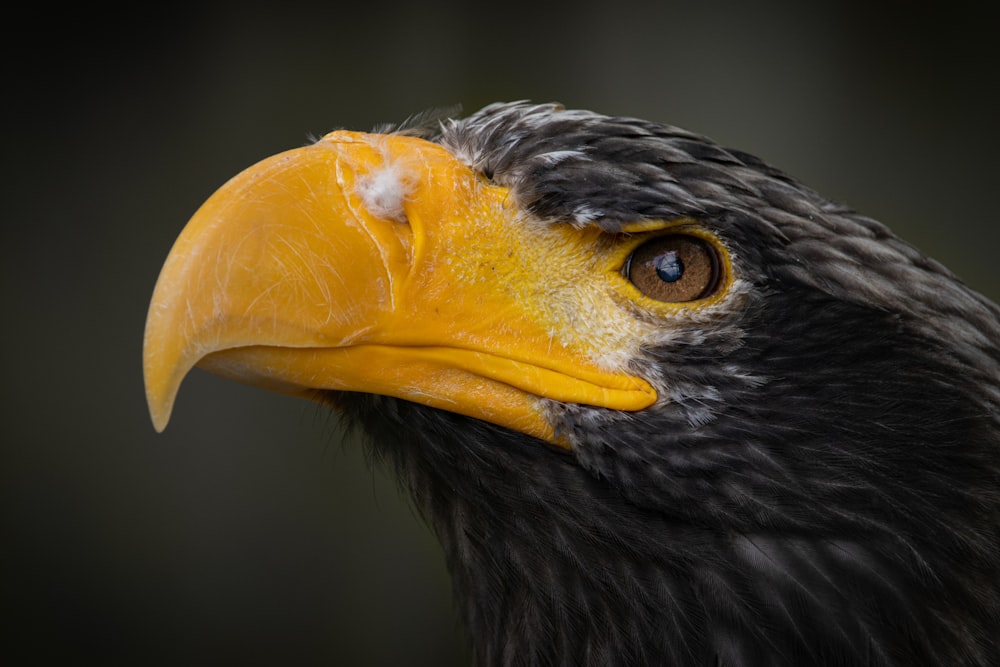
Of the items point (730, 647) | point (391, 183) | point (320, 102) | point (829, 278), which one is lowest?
point (730, 647)

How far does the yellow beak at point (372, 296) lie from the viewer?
1.46 metres

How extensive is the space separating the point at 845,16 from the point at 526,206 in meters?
3.20

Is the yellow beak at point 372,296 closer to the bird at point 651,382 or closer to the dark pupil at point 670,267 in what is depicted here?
the bird at point 651,382

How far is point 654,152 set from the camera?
163 cm

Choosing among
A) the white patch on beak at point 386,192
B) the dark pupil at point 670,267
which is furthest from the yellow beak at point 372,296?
the dark pupil at point 670,267

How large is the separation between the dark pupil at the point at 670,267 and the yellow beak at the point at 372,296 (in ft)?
0.39

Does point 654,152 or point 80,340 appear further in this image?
point 80,340

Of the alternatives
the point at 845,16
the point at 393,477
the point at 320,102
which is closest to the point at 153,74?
the point at 320,102

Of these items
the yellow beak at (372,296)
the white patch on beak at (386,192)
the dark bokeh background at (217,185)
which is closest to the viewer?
the yellow beak at (372,296)

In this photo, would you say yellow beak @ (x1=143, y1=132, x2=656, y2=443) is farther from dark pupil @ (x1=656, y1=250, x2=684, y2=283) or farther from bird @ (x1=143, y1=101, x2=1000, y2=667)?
dark pupil @ (x1=656, y1=250, x2=684, y2=283)

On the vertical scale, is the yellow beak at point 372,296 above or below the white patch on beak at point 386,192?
→ below

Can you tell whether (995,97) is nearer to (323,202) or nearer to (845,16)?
(845,16)

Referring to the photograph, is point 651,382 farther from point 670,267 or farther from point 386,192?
point 386,192

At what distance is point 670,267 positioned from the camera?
158 cm
